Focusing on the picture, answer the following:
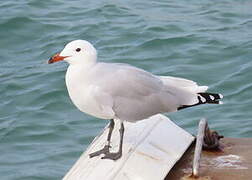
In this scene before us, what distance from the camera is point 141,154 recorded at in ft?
Answer: 12.6

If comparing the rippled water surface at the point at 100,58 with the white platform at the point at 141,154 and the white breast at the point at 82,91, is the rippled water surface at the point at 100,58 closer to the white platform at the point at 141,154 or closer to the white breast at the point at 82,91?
the white platform at the point at 141,154

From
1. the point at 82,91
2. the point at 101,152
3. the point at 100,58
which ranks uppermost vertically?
the point at 82,91

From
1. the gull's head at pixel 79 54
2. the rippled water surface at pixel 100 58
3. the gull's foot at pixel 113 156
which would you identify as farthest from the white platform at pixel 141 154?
the rippled water surface at pixel 100 58

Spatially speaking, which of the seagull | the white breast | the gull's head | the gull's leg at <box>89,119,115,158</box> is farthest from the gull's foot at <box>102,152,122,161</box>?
the gull's head

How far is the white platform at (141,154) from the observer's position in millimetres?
3697

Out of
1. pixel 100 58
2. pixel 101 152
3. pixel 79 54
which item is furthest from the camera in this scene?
pixel 100 58

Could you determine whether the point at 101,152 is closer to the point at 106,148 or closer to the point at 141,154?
the point at 106,148

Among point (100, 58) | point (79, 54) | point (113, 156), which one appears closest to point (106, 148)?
point (113, 156)

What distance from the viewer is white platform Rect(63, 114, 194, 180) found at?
370cm

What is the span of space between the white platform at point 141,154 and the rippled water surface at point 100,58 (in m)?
1.27

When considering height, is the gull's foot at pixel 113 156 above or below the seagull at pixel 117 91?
below

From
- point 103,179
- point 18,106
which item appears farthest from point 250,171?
point 18,106

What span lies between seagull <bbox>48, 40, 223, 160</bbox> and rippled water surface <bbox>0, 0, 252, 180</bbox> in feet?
4.64

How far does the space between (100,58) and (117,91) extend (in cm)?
317
